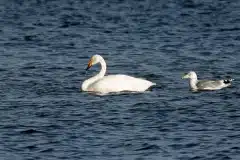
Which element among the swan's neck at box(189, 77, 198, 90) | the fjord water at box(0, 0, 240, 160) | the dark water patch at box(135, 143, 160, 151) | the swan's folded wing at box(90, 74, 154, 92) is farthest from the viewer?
the swan's neck at box(189, 77, 198, 90)

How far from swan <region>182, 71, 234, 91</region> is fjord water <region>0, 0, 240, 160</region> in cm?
26

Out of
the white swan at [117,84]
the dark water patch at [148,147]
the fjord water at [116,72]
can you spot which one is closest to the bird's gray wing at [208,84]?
the fjord water at [116,72]

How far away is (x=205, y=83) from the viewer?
2392cm

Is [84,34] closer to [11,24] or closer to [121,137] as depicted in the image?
[11,24]

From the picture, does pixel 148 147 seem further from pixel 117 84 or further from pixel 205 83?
pixel 205 83

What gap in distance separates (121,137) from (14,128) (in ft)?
7.68

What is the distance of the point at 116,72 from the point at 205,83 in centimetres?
417

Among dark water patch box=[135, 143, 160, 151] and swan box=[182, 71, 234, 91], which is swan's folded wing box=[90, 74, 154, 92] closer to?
swan box=[182, 71, 234, 91]

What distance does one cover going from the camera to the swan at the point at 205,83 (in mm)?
23750

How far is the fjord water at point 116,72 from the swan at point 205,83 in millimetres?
261

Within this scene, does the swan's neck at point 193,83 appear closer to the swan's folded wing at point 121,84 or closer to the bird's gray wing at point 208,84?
the bird's gray wing at point 208,84

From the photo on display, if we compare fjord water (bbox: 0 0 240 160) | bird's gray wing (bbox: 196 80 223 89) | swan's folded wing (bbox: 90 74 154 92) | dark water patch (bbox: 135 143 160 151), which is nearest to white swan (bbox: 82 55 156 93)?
swan's folded wing (bbox: 90 74 154 92)

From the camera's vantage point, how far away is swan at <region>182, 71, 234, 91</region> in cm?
2375

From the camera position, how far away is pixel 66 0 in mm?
44969
